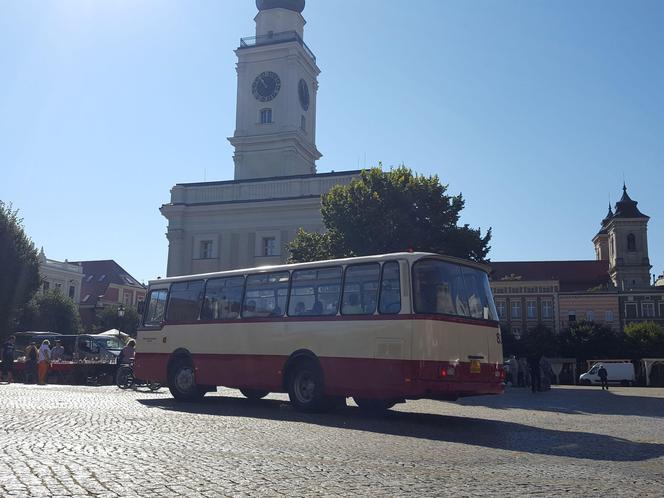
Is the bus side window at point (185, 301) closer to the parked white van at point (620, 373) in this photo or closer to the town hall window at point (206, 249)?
the town hall window at point (206, 249)

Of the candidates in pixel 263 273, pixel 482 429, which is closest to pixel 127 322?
pixel 263 273

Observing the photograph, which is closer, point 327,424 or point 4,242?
point 327,424

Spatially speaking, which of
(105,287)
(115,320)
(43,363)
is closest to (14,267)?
(43,363)

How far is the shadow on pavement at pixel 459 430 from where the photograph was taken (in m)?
9.84

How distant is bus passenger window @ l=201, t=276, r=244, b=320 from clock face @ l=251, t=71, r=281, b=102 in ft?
153

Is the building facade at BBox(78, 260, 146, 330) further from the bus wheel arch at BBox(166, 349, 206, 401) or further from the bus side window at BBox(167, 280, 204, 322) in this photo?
the bus wheel arch at BBox(166, 349, 206, 401)

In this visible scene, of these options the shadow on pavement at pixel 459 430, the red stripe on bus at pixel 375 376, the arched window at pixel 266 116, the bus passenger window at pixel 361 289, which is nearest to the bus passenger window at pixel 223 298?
the red stripe on bus at pixel 375 376

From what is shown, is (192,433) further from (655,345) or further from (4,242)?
(655,345)

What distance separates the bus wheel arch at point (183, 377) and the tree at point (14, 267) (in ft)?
78.6

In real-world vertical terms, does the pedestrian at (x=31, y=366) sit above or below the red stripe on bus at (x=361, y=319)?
below

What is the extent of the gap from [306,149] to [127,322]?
84.2ft

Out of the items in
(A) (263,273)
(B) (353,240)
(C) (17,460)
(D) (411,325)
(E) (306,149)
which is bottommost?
(C) (17,460)

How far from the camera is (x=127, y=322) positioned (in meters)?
70.4

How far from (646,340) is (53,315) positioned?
56.7 m
